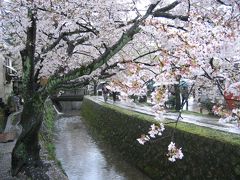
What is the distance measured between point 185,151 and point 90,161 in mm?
6095

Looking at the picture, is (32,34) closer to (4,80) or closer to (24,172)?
(24,172)

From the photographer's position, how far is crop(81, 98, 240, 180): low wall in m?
9.49

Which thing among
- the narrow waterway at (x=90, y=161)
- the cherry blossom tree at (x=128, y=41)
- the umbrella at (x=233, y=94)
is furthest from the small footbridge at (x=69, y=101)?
the umbrella at (x=233, y=94)

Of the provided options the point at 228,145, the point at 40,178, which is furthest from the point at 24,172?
the point at 228,145

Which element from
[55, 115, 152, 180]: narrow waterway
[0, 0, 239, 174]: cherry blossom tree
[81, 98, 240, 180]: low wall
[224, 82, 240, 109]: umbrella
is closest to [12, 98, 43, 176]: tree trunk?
[0, 0, 239, 174]: cherry blossom tree

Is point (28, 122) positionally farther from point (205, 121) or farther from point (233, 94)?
point (205, 121)

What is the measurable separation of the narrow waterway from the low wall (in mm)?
477

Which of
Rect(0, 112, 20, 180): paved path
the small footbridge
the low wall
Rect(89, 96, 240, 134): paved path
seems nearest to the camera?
the low wall

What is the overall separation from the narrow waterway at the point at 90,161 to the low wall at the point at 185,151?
477mm

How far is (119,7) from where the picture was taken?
11766 mm

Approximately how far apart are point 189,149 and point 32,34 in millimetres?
5253

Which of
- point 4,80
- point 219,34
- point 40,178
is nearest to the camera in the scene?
point 219,34

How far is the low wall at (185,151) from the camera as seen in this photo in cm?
949

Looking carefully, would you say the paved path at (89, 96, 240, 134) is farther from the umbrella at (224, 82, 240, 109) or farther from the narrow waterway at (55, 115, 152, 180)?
the narrow waterway at (55, 115, 152, 180)
